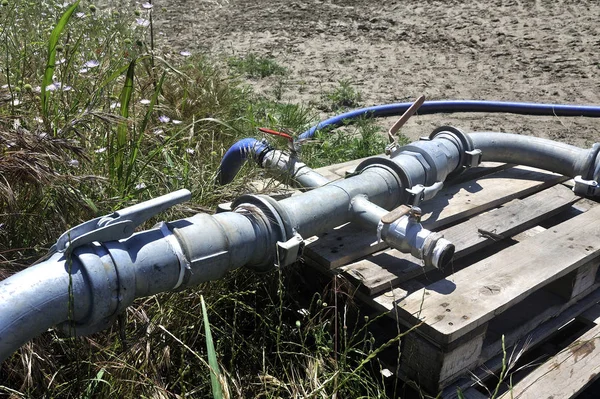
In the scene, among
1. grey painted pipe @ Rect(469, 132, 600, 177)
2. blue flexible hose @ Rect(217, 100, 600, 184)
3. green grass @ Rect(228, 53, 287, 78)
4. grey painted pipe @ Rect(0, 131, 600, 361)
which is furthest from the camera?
green grass @ Rect(228, 53, 287, 78)

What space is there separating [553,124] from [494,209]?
1.99 m

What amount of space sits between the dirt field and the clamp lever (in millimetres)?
2761

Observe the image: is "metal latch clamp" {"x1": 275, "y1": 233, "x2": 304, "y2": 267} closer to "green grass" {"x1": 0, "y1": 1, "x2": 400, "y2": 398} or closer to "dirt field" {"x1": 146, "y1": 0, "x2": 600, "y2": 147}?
"green grass" {"x1": 0, "y1": 1, "x2": 400, "y2": 398}

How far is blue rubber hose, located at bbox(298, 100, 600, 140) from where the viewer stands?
434 centimetres

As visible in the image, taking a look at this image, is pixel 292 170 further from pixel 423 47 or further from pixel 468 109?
pixel 423 47

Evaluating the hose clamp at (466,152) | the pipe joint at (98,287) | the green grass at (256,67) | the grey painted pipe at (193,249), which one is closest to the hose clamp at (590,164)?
the grey painted pipe at (193,249)

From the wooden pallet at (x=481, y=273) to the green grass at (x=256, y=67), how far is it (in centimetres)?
262

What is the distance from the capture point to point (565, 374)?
7.00ft

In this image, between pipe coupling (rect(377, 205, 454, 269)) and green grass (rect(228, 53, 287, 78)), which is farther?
green grass (rect(228, 53, 287, 78))

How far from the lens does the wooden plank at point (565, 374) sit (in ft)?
6.75

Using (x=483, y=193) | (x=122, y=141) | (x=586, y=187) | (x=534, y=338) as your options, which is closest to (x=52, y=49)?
(x=122, y=141)

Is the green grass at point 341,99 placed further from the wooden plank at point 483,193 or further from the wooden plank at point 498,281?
the wooden plank at point 498,281

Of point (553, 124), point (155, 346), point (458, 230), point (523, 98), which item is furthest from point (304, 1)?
point (155, 346)

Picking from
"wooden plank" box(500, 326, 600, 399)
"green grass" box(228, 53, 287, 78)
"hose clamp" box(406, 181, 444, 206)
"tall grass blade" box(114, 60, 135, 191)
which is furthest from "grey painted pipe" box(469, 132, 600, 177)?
"green grass" box(228, 53, 287, 78)
